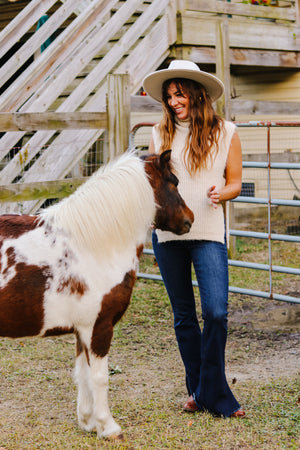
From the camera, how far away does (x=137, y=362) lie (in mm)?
4855

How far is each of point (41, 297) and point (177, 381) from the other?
157cm

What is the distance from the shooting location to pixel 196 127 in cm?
359

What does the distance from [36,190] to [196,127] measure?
2.37 metres

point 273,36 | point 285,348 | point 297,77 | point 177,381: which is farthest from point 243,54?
point 177,381

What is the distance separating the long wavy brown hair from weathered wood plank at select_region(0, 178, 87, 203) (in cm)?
208

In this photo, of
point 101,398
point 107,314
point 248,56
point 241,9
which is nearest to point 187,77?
point 107,314

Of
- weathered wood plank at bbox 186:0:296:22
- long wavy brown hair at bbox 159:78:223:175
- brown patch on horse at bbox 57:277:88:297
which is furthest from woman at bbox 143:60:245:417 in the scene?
weathered wood plank at bbox 186:0:296:22

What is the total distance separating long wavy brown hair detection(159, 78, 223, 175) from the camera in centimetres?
356

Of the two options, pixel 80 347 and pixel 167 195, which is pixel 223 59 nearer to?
pixel 167 195

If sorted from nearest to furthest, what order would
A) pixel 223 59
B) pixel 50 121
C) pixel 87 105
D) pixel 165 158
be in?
pixel 165 158, pixel 50 121, pixel 87 105, pixel 223 59

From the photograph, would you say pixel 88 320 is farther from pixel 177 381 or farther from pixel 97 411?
pixel 177 381

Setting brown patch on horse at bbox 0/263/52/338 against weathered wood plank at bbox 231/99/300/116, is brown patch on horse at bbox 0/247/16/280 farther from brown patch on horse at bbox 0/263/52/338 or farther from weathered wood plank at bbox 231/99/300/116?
weathered wood plank at bbox 231/99/300/116

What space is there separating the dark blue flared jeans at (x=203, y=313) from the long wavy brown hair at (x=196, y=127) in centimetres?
49

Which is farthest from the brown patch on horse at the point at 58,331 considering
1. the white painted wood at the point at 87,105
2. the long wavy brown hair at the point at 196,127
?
the white painted wood at the point at 87,105
